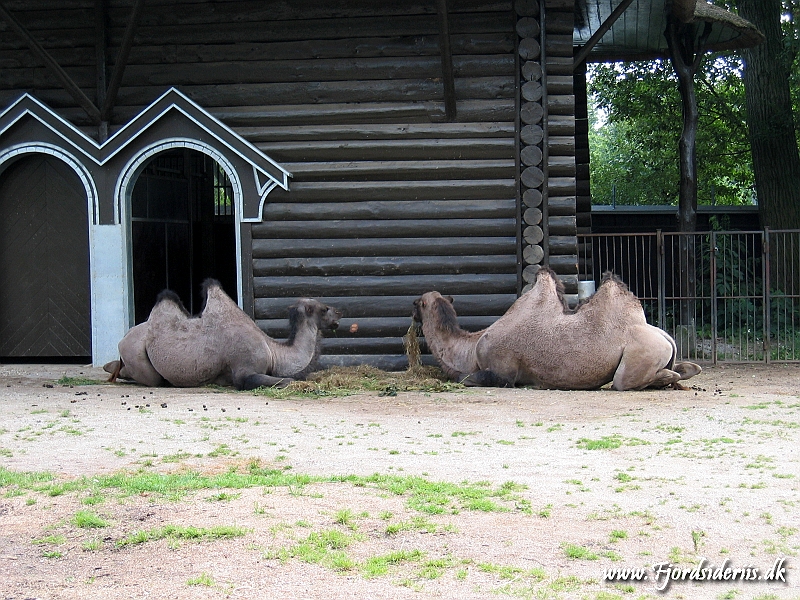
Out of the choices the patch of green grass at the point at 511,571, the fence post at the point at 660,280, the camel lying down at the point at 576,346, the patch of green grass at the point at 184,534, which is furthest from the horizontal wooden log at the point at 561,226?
the patch of green grass at the point at 511,571

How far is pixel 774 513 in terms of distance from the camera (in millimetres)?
5203

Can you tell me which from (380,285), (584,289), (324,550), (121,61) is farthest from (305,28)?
(324,550)

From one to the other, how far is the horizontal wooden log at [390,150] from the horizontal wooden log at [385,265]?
1.26 m

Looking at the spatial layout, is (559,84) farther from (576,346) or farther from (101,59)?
(101,59)

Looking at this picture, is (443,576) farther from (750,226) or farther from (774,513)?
(750,226)

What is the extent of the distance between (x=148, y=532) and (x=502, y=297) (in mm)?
8119

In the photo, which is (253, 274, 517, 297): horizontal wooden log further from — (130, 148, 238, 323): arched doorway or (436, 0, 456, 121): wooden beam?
(130, 148, 238, 323): arched doorway

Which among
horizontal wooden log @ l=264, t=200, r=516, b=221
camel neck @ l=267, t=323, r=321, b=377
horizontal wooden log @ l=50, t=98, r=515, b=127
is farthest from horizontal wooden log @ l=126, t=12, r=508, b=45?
camel neck @ l=267, t=323, r=321, b=377

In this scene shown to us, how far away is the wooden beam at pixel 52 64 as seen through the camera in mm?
12344

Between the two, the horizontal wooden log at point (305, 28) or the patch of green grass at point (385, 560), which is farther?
the horizontal wooden log at point (305, 28)

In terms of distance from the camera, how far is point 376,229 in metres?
12.8

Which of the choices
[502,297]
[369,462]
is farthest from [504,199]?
[369,462]

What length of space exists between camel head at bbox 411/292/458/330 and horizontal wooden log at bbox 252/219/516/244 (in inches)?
40.7

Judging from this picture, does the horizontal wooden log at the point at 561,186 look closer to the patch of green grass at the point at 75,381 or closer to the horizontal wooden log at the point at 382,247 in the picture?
the horizontal wooden log at the point at 382,247
